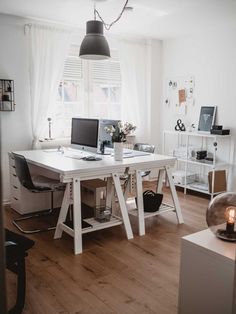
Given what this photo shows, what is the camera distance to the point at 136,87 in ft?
17.4

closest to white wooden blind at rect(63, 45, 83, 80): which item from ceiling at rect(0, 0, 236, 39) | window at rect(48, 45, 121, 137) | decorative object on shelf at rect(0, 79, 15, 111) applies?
window at rect(48, 45, 121, 137)

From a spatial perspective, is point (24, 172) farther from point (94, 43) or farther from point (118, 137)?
point (94, 43)

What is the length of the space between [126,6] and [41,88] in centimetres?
154

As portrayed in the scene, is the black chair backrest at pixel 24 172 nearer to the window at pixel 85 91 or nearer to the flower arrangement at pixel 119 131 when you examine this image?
the flower arrangement at pixel 119 131

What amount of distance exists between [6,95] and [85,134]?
124cm

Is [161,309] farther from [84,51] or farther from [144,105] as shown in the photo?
[144,105]

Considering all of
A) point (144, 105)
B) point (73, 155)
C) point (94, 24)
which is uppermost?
point (94, 24)

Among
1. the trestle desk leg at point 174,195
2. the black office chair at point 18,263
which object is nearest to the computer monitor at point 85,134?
the trestle desk leg at point 174,195

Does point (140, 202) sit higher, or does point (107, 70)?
point (107, 70)

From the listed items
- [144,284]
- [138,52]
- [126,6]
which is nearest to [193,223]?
[144,284]

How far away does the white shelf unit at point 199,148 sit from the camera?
15.0ft

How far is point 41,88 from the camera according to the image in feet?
14.1

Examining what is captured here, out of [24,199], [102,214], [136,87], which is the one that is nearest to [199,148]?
[136,87]

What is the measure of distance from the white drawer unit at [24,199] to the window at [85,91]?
1005 mm
